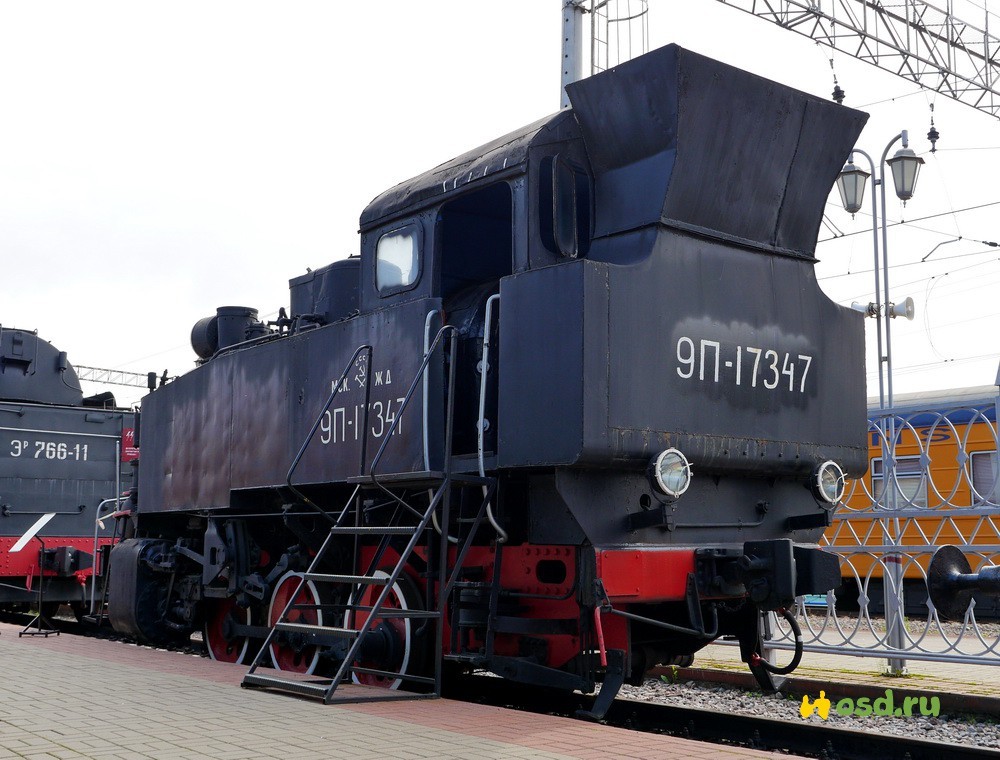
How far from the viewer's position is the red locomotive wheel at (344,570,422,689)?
6.83 m

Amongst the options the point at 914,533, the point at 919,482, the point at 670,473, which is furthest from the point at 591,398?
the point at 914,533

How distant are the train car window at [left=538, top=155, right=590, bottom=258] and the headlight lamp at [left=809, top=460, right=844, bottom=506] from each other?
2.12 meters

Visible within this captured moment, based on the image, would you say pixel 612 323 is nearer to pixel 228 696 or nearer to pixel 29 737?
pixel 228 696

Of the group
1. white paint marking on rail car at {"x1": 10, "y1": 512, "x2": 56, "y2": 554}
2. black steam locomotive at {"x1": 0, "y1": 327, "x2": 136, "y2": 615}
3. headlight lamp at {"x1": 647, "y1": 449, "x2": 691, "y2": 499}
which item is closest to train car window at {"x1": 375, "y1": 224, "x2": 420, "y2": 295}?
headlight lamp at {"x1": 647, "y1": 449, "x2": 691, "y2": 499}

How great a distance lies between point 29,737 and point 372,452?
299 cm

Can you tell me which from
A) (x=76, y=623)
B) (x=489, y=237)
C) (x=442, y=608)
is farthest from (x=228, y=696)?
(x=76, y=623)

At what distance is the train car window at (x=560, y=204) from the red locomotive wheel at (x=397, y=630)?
94.2 inches

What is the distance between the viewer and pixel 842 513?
9484 millimetres

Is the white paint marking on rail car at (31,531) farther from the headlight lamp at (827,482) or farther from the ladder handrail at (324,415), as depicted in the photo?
the headlight lamp at (827,482)

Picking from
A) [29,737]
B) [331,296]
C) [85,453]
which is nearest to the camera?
[29,737]

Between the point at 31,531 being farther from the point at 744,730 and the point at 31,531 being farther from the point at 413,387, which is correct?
the point at 744,730

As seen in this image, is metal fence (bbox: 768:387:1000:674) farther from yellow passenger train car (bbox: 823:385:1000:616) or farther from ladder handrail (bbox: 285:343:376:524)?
ladder handrail (bbox: 285:343:376:524)

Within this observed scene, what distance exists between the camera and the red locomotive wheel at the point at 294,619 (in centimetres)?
795
